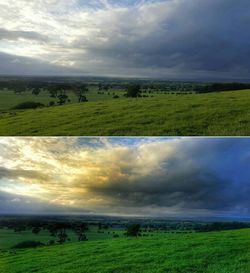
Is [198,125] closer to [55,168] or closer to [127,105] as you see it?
[127,105]

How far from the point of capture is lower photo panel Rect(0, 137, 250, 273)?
5.14 metres

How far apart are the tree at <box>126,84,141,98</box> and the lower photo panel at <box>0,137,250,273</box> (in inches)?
32.6

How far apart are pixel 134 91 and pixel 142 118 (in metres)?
0.56

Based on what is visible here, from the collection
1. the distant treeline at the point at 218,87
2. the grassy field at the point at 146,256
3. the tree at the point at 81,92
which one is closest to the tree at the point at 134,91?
the tree at the point at 81,92

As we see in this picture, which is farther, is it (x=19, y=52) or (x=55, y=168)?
(x=19, y=52)

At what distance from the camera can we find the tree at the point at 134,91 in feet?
19.2

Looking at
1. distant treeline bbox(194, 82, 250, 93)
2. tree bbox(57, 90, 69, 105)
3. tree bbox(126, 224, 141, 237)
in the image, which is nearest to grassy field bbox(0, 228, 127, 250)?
tree bbox(126, 224, 141, 237)

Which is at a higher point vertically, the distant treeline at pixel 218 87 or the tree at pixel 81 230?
the distant treeline at pixel 218 87

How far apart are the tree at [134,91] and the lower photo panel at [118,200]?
83 centimetres

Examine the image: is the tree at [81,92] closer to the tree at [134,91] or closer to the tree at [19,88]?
the tree at [134,91]

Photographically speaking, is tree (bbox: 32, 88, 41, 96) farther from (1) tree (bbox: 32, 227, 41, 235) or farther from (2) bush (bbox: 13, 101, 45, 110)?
(1) tree (bbox: 32, 227, 41, 235)

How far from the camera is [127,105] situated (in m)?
5.63

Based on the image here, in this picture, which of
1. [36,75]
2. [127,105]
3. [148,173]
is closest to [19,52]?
[36,75]

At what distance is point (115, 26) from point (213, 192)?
2.21 m
